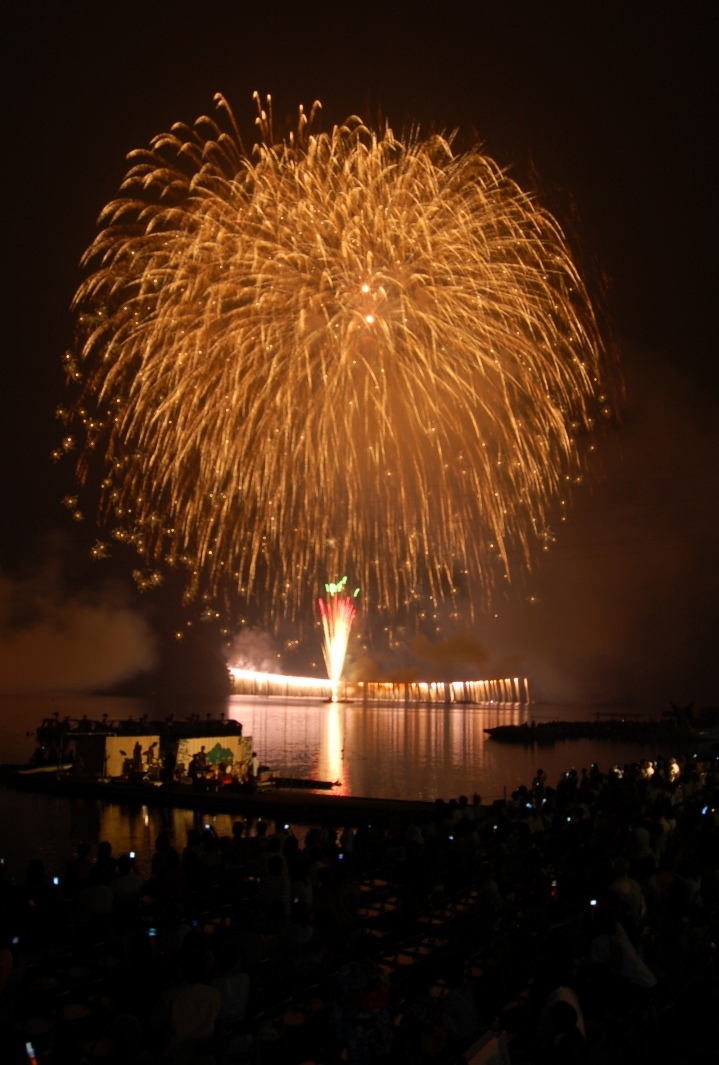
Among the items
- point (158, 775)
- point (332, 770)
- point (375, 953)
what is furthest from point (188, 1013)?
point (332, 770)

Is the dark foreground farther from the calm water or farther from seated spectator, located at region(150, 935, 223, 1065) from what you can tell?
the calm water

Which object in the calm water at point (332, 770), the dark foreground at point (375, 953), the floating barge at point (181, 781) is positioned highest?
the dark foreground at point (375, 953)

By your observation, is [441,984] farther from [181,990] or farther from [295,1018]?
[181,990]

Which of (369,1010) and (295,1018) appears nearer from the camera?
(369,1010)

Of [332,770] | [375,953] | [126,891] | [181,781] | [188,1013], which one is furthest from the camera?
[332,770]

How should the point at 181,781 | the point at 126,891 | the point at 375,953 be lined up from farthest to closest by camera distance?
the point at 181,781 → the point at 126,891 → the point at 375,953

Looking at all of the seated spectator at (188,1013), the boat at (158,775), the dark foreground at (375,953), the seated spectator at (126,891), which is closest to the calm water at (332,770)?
the boat at (158,775)

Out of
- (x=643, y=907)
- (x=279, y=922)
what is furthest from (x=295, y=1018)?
(x=643, y=907)

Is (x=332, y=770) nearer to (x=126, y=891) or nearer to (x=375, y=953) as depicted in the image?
(x=126, y=891)

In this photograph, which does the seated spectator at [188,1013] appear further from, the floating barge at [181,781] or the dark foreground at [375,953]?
the floating barge at [181,781]
